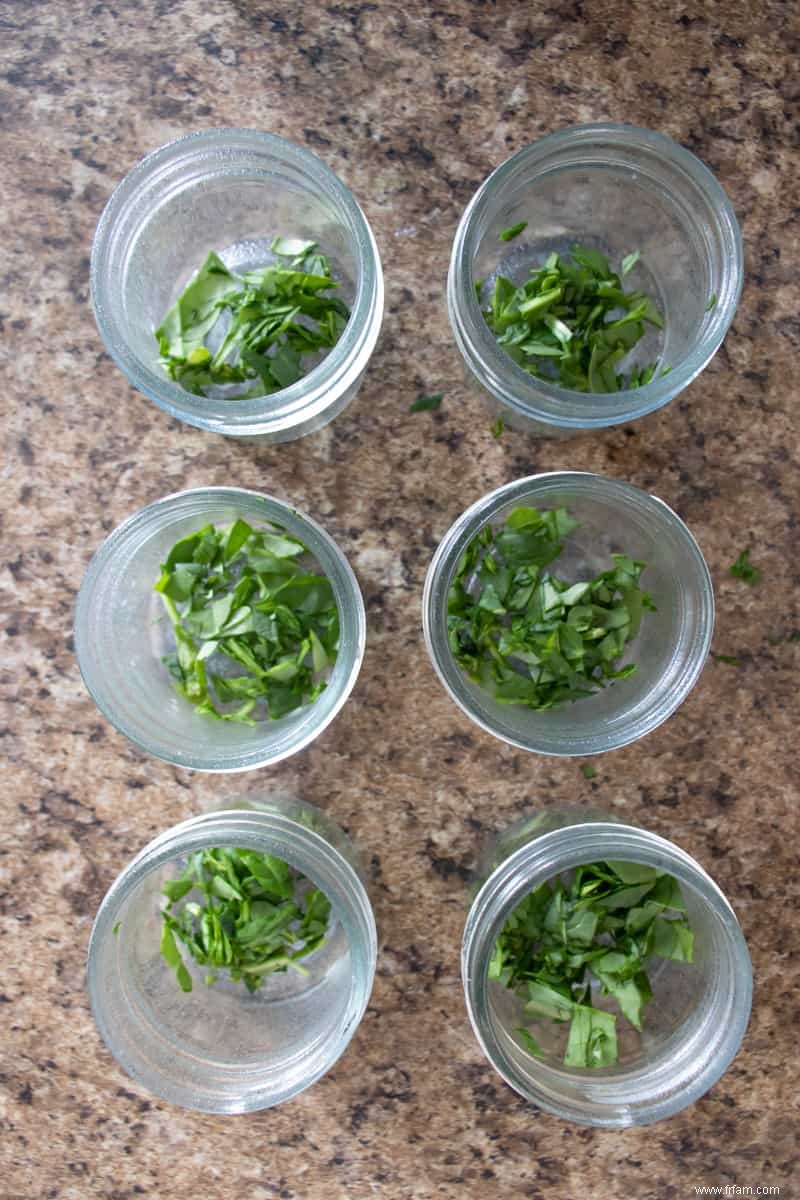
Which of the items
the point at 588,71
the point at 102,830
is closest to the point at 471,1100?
the point at 102,830

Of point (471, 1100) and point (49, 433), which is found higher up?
point (49, 433)

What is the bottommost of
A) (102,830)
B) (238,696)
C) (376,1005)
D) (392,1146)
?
(392,1146)

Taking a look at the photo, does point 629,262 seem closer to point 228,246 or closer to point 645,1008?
point 228,246

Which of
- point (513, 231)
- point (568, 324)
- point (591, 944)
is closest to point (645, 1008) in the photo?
point (591, 944)

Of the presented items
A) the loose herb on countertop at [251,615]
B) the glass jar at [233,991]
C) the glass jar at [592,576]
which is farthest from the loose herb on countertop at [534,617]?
the glass jar at [233,991]

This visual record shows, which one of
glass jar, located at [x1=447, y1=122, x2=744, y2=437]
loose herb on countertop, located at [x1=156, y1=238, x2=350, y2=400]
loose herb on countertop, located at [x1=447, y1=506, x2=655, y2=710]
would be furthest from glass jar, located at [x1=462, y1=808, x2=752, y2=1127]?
loose herb on countertop, located at [x1=156, y1=238, x2=350, y2=400]

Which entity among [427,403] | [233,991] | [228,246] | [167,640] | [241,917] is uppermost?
[228,246]

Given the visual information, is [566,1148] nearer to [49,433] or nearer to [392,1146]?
[392,1146]
